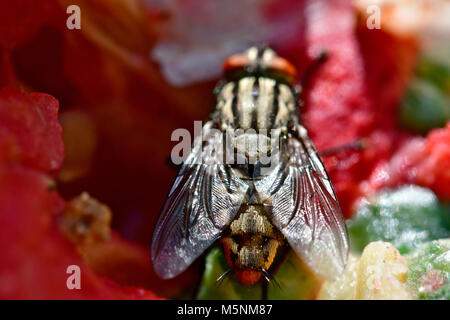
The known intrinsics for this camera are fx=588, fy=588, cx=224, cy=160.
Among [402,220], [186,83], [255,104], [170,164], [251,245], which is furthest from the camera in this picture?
[186,83]

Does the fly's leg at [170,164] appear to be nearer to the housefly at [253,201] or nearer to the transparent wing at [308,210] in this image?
the housefly at [253,201]

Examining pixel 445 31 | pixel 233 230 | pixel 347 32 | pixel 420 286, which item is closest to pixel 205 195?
pixel 233 230

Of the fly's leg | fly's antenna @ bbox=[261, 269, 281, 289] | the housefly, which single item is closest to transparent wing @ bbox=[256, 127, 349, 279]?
the housefly

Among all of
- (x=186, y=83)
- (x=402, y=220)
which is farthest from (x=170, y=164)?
(x=402, y=220)

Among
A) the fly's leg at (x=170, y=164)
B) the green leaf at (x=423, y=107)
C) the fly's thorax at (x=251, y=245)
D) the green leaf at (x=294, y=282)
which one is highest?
the green leaf at (x=423, y=107)

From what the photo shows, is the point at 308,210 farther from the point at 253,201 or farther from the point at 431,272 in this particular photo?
the point at 431,272

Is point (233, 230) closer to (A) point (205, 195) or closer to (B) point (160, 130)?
(A) point (205, 195)

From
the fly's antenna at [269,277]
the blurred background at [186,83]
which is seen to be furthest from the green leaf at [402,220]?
the fly's antenna at [269,277]
